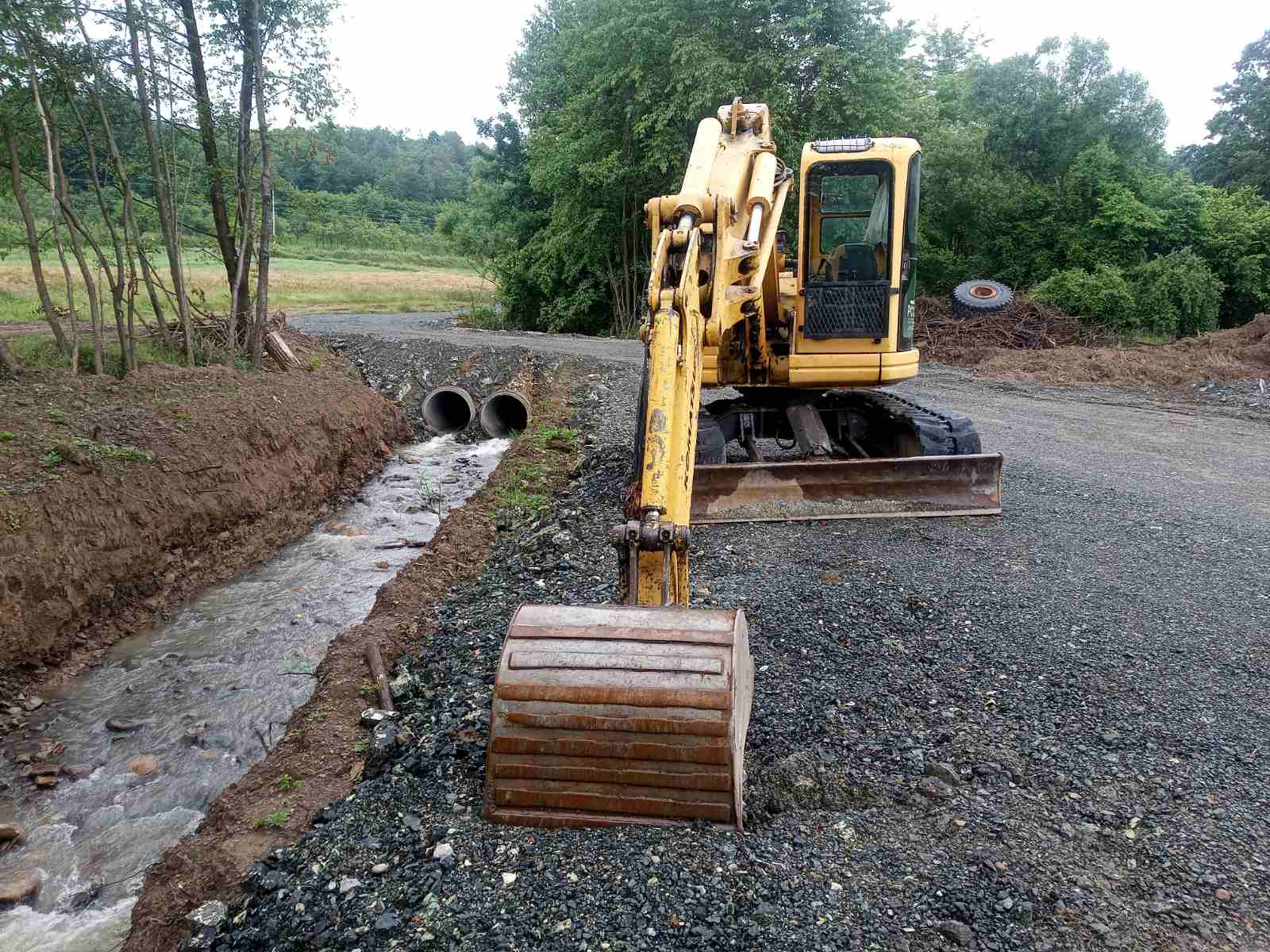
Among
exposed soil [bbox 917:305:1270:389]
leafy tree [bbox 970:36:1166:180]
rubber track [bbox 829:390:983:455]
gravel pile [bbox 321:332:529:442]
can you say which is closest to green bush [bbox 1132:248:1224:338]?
exposed soil [bbox 917:305:1270:389]

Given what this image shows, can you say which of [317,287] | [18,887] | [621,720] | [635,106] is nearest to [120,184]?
[18,887]

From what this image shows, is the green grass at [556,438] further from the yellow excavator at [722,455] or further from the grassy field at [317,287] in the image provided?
the grassy field at [317,287]

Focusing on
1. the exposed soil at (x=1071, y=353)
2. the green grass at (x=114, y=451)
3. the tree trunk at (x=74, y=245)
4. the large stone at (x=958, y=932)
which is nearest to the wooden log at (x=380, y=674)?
the large stone at (x=958, y=932)

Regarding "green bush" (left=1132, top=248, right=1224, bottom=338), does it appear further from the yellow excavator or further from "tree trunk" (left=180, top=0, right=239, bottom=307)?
"tree trunk" (left=180, top=0, right=239, bottom=307)

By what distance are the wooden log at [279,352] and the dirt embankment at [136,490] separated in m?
1.73

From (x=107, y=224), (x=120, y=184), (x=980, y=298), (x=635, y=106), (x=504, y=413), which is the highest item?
(x=635, y=106)

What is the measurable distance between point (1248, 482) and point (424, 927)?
806 centimetres

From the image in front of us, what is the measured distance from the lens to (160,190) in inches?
367

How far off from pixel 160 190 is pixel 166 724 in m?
6.53

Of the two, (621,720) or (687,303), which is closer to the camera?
(621,720)

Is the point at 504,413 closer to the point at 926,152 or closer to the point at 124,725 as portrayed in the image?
the point at 124,725

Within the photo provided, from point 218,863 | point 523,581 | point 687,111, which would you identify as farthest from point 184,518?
point 687,111

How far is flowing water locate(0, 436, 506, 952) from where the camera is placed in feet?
12.2

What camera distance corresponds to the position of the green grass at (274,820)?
11.5ft
